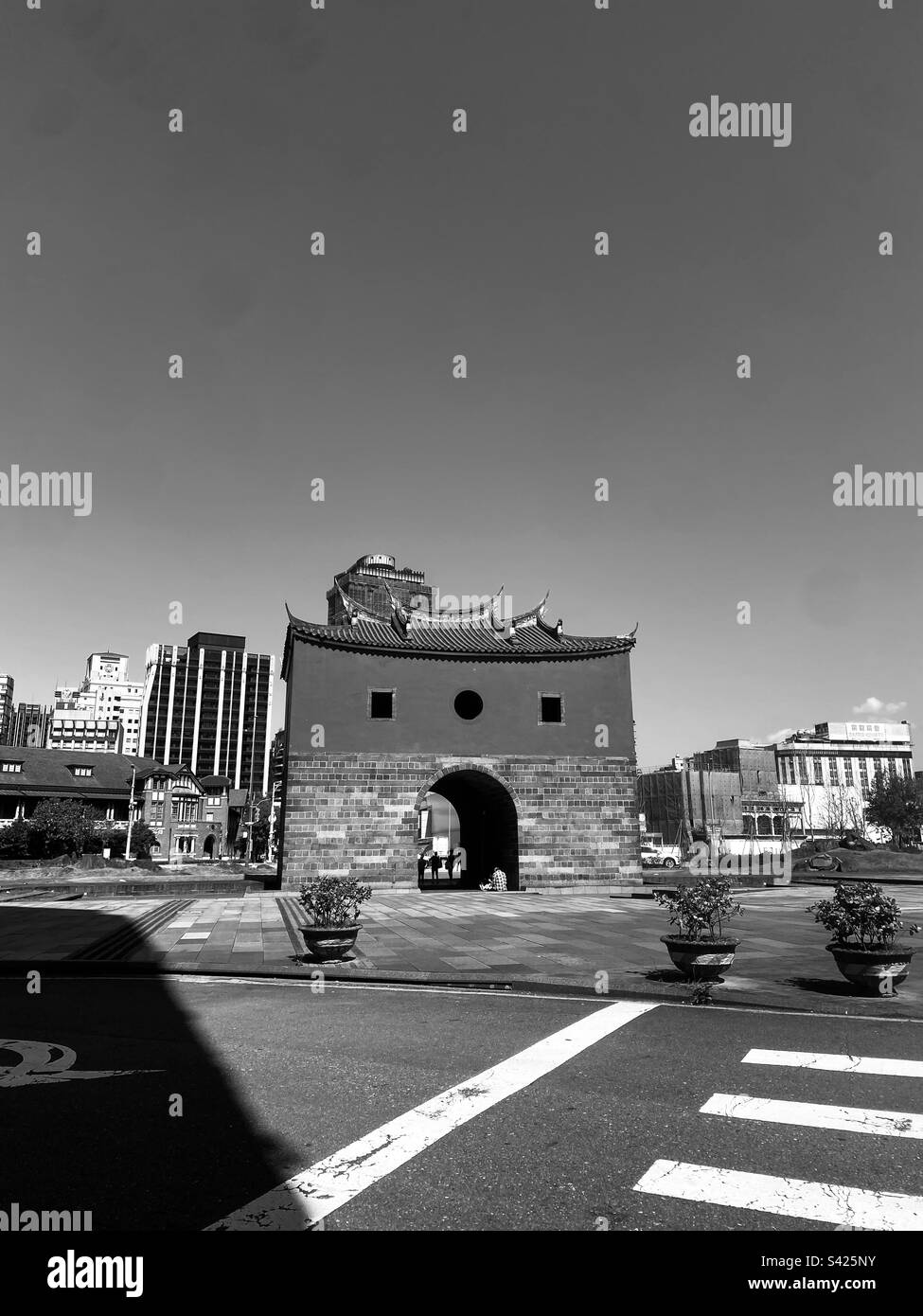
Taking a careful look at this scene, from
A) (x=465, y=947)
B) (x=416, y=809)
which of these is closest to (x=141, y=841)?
(x=416, y=809)

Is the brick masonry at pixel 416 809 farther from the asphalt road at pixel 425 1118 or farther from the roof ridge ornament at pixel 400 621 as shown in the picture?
the asphalt road at pixel 425 1118

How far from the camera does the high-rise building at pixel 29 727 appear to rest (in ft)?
546

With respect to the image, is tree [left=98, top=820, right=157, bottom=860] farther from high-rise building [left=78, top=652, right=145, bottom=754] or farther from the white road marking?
high-rise building [left=78, top=652, right=145, bottom=754]

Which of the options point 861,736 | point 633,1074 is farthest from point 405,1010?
point 861,736

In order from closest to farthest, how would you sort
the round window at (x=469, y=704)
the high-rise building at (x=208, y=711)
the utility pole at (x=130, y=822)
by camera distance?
the round window at (x=469, y=704) < the utility pole at (x=130, y=822) < the high-rise building at (x=208, y=711)

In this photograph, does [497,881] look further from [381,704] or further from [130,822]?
[130,822]

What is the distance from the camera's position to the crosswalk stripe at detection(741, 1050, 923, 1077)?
6.27m

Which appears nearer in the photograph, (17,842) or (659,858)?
(17,842)

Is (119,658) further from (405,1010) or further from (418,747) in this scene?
(405,1010)

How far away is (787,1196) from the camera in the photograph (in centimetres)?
399

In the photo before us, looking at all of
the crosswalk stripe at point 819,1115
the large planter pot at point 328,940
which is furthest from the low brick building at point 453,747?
the crosswalk stripe at point 819,1115

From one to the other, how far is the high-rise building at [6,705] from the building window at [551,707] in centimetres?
15569

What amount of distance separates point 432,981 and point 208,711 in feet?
466

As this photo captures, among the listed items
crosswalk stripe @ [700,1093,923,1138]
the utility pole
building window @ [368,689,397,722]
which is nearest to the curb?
crosswalk stripe @ [700,1093,923,1138]
